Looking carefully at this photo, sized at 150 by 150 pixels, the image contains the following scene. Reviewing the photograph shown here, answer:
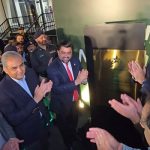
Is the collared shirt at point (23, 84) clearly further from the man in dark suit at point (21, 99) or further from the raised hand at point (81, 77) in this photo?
the raised hand at point (81, 77)

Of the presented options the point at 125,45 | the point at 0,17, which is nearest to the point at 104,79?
the point at 125,45

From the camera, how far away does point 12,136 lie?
2.48 metres

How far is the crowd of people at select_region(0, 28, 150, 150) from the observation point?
1981 millimetres

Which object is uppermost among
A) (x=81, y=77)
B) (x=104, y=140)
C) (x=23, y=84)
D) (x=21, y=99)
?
(x=104, y=140)

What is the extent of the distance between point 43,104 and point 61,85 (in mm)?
493

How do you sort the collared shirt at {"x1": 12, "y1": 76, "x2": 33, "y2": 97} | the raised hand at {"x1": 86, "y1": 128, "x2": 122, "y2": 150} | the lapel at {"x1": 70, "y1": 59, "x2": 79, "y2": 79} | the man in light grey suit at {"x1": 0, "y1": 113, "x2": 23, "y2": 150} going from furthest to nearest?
the lapel at {"x1": 70, "y1": 59, "x2": 79, "y2": 79}, the collared shirt at {"x1": 12, "y1": 76, "x2": 33, "y2": 97}, the man in light grey suit at {"x1": 0, "y1": 113, "x2": 23, "y2": 150}, the raised hand at {"x1": 86, "y1": 128, "x2": 122, "y2": 150}

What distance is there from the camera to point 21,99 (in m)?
2.63

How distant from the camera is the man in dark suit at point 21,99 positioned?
2.56 m

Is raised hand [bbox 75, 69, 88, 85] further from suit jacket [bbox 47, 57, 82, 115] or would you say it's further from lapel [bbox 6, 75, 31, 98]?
lapel [bbox 6, 75, 31, 98]

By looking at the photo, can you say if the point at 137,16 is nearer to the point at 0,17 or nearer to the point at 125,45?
the point at 125,45

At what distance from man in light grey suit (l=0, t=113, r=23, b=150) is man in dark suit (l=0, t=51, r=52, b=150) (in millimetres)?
95

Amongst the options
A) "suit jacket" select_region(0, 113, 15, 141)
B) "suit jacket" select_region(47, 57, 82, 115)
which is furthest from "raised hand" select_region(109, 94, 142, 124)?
"suit jacket" select_region(47, 57, 82, 115)

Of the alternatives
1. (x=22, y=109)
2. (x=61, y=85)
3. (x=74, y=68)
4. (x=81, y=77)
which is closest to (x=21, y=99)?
(x=22, y=109)

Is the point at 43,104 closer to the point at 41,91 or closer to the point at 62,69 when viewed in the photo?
the point at 41,91
